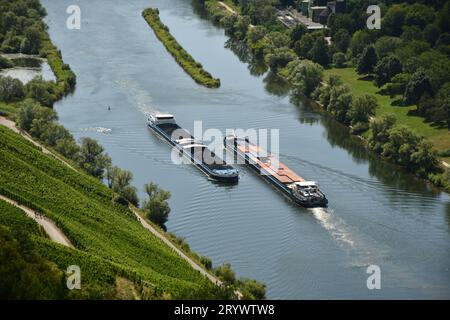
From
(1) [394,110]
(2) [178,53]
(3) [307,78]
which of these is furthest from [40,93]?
(1) [394,110]

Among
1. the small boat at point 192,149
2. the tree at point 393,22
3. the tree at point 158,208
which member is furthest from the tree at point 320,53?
the tree at point 158,208

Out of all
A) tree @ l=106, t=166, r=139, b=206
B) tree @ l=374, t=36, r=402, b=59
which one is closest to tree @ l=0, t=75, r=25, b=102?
tree @ l=106, t=166, r=139, b=206

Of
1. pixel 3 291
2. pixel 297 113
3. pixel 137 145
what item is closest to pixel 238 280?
pixel 3 291

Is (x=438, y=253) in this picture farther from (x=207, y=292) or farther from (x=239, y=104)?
(x=239, y=104)

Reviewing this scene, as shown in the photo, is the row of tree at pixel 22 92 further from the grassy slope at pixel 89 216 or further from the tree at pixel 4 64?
the grassy slope at pixel 89 216

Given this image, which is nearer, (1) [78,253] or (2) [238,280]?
(1) [78,253]
